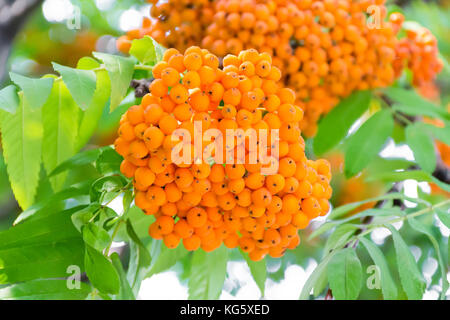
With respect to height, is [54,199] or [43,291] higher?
[54,199]

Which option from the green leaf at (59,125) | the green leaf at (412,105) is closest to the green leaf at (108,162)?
the green leaf at (59,125)

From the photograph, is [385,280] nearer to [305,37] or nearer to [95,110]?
[305,37]

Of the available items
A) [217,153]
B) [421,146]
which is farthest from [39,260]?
[421,146]

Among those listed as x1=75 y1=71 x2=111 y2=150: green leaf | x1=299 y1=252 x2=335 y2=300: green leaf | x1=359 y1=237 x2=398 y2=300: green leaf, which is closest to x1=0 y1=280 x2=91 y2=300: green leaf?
x1=75 y1=71 x2=111 y2=150: green leaf

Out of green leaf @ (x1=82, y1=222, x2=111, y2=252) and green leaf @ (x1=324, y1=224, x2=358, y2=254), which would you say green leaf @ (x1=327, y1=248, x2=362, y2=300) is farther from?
green leaf @ (x1=82, y1=222, x2=111, y2=252)

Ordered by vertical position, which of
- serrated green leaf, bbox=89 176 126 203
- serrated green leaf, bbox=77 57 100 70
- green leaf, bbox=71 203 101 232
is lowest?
green leaf, bbox=71 203 101 232
